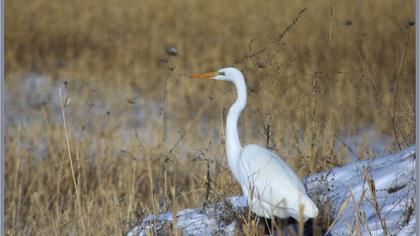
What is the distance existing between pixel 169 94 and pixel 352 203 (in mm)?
4246

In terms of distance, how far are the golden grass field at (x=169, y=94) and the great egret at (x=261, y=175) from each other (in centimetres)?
17

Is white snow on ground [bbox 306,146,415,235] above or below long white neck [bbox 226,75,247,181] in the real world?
below

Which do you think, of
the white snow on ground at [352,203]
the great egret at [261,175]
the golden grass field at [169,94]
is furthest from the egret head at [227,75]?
the white snow on ground at [352,203]

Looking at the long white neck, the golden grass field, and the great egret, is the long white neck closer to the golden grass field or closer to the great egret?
the great egret

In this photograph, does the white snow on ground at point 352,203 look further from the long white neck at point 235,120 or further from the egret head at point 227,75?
the egret head at point 227,75

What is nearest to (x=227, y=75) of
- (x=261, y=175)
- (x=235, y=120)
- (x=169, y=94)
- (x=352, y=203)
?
(x=235, y=120)

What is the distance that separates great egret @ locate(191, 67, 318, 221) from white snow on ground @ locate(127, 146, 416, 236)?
4.7 inches

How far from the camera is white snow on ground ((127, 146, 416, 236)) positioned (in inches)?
133

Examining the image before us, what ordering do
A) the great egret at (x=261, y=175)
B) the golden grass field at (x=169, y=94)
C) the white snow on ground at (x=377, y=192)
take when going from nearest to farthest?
1. the white snow on ground at (x=377, y=192)
2. the great egret at (x=261, y=175)
3. the golden grass field at (x=169, y=94)

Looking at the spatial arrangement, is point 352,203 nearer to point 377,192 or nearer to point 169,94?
point 377,192

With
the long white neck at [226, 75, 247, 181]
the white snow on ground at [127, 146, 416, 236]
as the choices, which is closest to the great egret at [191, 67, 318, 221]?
the long white neck at [226, 75, 247, 181]

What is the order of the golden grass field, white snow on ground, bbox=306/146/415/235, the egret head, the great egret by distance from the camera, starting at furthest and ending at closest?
the golden grass field
the egret head
the great egret
white snow on ground, bbox=306/146/415/235

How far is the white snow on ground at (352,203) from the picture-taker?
11.0 feet

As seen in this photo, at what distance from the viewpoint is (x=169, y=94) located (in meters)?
7.71
